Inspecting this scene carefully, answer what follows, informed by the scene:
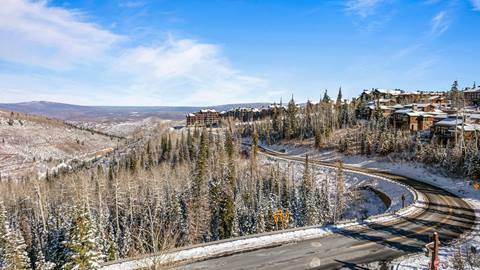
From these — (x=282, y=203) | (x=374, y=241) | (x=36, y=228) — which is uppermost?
(x=374, y=241)

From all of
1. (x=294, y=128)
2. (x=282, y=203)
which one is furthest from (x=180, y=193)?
(x=294, y=128)

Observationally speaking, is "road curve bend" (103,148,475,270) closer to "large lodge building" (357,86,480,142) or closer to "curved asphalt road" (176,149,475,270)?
"curved asphalt road" (176,149,475,270)

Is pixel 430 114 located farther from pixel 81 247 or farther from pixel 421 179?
pixel 81 247

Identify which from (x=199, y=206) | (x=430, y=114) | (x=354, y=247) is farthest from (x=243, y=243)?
(x=430, y=114)

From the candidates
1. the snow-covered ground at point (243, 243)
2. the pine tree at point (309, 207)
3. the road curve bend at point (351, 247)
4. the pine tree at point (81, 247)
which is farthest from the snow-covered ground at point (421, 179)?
the pine tree at point (309, 207)

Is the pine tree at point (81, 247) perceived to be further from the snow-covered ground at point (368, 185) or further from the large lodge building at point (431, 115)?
the large lodge building at point (431, 115)

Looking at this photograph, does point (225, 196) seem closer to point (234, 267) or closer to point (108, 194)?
point (108, 194)
